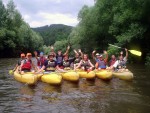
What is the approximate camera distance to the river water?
27.6ft

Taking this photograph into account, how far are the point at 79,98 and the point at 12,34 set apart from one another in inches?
1613

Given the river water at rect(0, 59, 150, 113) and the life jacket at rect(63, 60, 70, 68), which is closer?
the river water at rect(0, 59, 150, 113)

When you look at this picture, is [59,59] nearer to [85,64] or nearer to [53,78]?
[85,64]

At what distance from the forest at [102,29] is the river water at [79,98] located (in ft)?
41.6

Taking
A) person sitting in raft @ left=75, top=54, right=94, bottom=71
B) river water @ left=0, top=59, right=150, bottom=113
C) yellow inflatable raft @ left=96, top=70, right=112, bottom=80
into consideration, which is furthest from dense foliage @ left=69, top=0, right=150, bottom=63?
river water @ left=0, top=59, right=150, bottom=113

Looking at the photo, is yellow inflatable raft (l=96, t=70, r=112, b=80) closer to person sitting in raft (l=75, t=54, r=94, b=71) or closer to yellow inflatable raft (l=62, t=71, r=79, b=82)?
person sitting in raft (l=75, t=54, r=94, b=71)

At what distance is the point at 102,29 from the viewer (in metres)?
35.2

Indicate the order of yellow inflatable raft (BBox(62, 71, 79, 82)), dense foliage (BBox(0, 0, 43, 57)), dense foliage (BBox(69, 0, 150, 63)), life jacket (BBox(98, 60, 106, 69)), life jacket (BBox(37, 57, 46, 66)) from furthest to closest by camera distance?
dense foliage (BBox(0, 0, 43, 57)), dense foliage (BBox(69, 0, 150, 63)), life jacket (BBox(37, 57, 46, 66)), life jacket (BBox(98, 60, 106, 69)), yellow inflatable raft (BBox(62, 71, 79, 82))

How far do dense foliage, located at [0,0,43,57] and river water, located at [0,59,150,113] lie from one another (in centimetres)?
3593

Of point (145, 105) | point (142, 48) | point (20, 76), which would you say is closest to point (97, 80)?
point (20, 76)

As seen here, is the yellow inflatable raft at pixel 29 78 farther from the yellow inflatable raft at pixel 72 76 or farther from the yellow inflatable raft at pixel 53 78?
the yellow inflatable raft at pixel 72 76

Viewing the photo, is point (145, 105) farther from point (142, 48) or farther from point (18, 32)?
point (18, 32)

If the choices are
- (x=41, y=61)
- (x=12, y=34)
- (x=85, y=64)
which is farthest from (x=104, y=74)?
(x=12, y=34)

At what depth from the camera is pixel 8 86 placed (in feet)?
42.0
